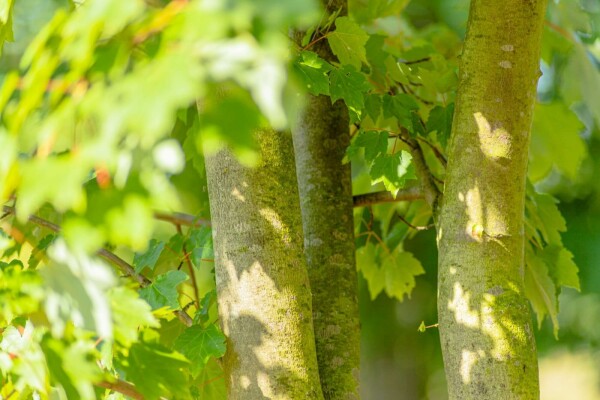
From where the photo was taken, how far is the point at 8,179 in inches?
19.8

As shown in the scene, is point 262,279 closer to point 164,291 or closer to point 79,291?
point 164,291

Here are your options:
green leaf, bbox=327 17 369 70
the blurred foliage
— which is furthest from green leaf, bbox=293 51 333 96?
green leaf, bbox=327 17 369 70

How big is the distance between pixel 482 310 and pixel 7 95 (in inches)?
26.3

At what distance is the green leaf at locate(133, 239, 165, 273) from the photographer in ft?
3.39

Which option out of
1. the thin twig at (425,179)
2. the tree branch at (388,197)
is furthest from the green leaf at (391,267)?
the thin twig at (425,179)

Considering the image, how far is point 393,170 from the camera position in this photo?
106cm

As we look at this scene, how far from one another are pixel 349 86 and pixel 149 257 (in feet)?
1.29

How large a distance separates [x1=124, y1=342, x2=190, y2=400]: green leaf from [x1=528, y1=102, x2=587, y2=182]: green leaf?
111 centimetres

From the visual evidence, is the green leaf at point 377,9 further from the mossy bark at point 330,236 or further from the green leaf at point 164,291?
the green leaf at point 164,291

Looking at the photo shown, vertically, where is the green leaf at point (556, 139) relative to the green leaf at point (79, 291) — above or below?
below

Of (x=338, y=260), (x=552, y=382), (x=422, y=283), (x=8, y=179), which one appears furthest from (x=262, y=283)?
(x=552, y=382)

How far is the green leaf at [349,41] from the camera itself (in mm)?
1063

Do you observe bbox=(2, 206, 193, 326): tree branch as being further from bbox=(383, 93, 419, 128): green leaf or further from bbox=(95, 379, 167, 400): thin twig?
bbox=(383, 93, 419, 128): green leaf

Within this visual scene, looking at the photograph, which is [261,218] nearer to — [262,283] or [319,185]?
[262,283]
